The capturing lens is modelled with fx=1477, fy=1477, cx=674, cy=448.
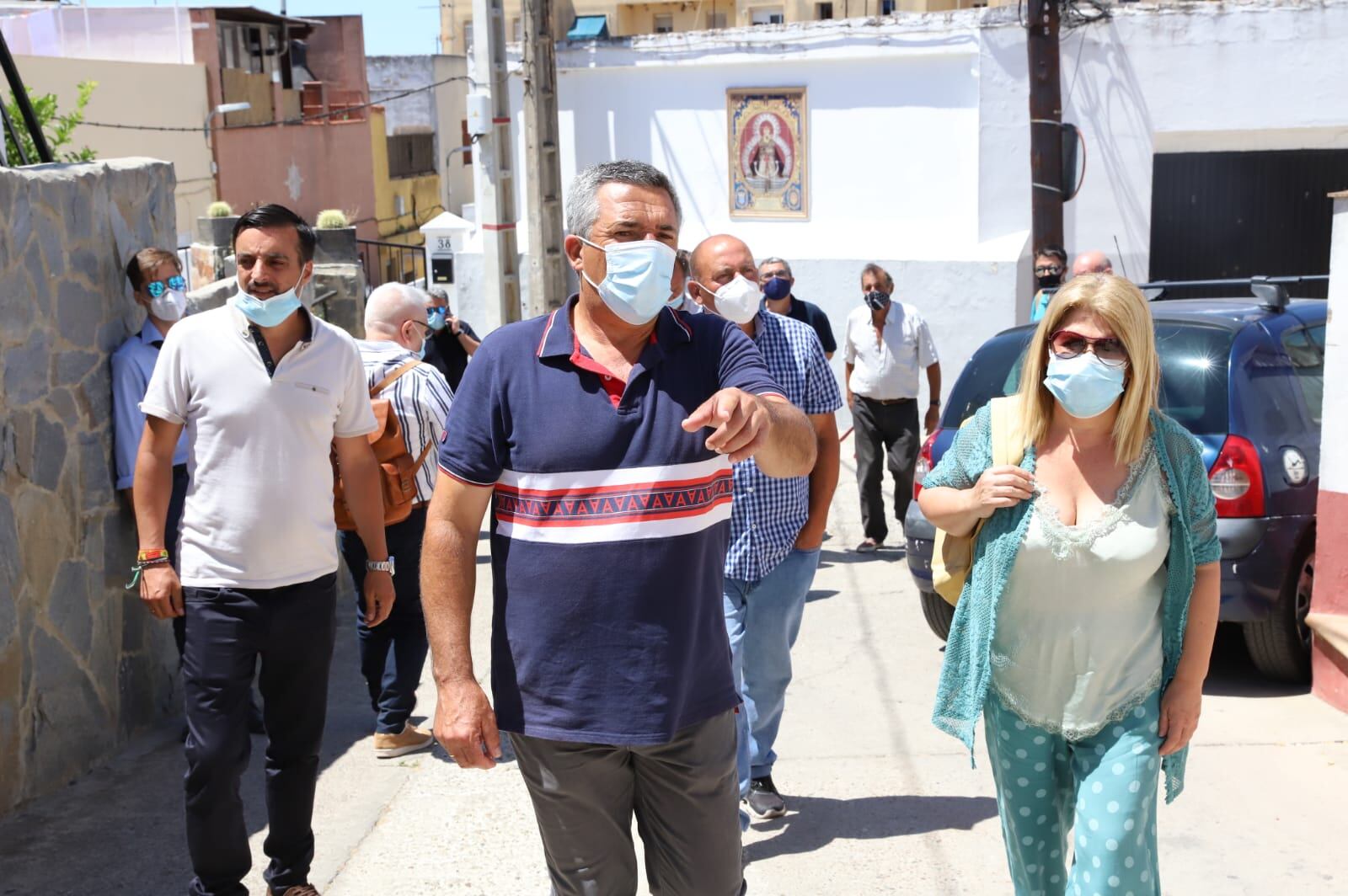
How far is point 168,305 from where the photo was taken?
19.6 ft

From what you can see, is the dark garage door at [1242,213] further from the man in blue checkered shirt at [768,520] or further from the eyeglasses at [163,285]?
the eyeglasses at [163,285]

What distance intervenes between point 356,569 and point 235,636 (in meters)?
1.56

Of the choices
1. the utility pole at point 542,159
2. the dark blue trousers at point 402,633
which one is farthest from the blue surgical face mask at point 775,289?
the utility pole at point 542,159

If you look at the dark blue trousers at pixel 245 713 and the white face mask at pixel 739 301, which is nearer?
the dark blue trousers at pixel 245 713

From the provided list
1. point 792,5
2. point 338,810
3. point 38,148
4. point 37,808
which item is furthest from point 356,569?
point 792,5

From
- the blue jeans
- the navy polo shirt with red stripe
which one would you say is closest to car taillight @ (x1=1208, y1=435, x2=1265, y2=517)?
the blue jeans

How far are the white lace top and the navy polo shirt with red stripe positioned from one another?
87 centimetres

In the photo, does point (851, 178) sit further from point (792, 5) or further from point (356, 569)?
point (792, 5)

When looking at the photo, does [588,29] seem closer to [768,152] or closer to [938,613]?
[768,152]

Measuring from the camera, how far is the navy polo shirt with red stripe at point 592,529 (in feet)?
9.86

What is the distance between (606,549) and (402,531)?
3.06m

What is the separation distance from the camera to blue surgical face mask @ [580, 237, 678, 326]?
3.06 metres

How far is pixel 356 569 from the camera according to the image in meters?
5.77

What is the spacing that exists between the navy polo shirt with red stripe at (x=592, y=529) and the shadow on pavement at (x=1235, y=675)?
395 cm
